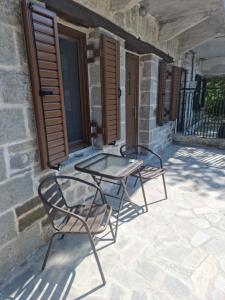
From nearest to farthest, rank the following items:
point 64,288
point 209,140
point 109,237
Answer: point 64,288
point 109,237
point 209,140

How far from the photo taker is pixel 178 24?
3.73 m

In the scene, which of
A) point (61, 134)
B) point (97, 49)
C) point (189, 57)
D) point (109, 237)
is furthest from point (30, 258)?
point (189, 57)

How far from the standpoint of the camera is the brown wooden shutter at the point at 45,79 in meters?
1.49

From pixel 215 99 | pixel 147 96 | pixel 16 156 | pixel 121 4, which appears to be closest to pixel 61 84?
pixel 16 156

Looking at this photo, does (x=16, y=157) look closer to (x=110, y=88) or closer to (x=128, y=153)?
(x=110, y=88)

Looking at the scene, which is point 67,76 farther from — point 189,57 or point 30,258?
point 189,57

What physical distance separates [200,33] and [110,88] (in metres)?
3.41

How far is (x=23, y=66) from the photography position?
1509mm

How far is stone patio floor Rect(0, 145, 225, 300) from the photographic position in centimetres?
145

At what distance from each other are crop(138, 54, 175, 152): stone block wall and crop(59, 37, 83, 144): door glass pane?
6.17 ft

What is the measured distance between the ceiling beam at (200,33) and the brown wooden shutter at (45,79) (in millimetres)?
3556

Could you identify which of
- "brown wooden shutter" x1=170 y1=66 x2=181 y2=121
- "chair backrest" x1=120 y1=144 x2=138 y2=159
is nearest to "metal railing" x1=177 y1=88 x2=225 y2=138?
"brown wooden shutter" x1=170 y1=66 x2=181 y2=121

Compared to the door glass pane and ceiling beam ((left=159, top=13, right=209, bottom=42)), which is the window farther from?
ceiling beam ((left=159, top=13, right=209, bottom=42))

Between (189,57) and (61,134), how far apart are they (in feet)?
19.0
